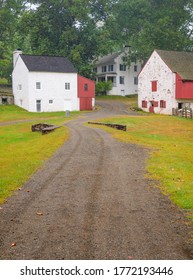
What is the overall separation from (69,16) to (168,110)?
35.2 m

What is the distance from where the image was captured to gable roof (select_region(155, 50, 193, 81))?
180ft

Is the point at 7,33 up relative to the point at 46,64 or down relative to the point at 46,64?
up

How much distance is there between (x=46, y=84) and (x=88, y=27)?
2339 cm

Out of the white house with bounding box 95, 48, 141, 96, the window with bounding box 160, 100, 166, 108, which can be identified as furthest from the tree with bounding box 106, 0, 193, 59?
the window with bounding box 160, 100, 166, 108

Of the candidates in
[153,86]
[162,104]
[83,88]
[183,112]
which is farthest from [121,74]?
[183,112]

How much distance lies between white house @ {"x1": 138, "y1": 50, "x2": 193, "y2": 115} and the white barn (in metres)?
12.7

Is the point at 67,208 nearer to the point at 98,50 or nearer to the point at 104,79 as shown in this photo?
the point at 98,50

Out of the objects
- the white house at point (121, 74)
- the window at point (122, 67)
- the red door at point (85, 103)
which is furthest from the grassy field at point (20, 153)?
the window at point (122, 67)

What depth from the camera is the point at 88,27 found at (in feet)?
248

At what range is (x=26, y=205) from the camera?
1225cm

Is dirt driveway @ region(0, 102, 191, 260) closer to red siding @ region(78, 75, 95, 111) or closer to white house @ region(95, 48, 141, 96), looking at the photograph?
red siding @ region(78, 75, 95, 111)

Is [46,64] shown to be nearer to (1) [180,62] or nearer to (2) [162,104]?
(2) [162,104]

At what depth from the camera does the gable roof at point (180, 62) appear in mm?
54906

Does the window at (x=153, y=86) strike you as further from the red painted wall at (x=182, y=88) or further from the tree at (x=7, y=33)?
the tree at (x=7, y=33)
